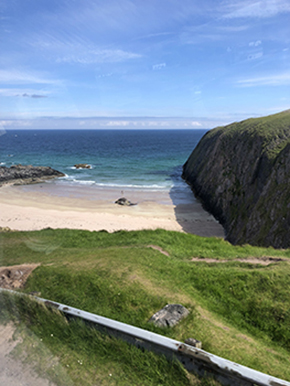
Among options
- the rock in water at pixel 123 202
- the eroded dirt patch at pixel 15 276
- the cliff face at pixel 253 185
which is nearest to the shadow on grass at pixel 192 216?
the cliff face at pixel 253 185

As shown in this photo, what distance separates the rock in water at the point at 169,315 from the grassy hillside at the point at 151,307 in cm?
17

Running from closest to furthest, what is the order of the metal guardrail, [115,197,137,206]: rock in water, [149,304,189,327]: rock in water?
the metal guardrail < [149,304,189,327]: rock in water < [115,197,137,206]: rock in water

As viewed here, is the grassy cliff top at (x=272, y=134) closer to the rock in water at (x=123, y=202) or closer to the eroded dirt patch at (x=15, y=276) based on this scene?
the rock in water at (x=123, y=202)

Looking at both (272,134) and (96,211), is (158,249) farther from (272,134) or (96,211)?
(96,211)

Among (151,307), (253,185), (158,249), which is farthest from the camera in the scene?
(253,185)

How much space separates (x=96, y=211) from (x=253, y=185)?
18.9 meters

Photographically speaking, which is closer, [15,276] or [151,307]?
[151,307]

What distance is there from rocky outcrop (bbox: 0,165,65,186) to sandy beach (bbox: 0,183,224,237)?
5.03 metres

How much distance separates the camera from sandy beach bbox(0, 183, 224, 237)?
28.8m

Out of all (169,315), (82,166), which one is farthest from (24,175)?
(169,315)

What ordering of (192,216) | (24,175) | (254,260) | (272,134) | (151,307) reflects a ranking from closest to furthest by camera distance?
(151,307), (254,260), (272,134), (192,216), (24,175)

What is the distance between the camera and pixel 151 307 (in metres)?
8.05

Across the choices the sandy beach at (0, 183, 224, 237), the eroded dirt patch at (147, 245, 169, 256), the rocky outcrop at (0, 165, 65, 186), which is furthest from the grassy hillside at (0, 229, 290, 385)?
the rocky outcrop at (0, 165, 65, 186)

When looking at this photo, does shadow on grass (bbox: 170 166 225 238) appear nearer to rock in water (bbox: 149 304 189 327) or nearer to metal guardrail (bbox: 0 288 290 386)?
rock in water (bbox: 149 304 189 327)
